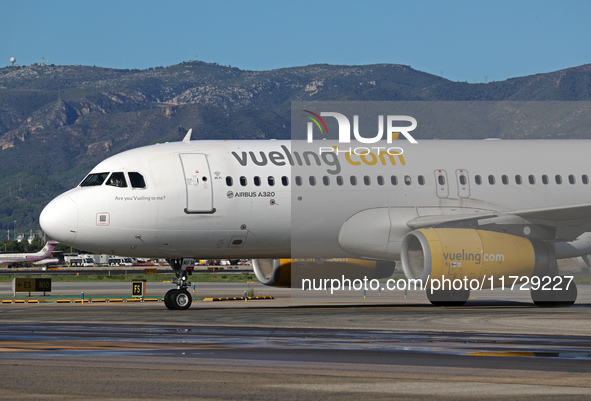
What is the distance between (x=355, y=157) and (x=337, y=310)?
453 cm

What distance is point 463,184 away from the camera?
27719 mm

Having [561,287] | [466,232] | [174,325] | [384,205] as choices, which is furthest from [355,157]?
[174,325]

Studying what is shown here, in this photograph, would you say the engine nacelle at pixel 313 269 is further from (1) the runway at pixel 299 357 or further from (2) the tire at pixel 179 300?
(1) the runway at pixel 299 357

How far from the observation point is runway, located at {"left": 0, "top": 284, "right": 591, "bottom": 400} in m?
10.4

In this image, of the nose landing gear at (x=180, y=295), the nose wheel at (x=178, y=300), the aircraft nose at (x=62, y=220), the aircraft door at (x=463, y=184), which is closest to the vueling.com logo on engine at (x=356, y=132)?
the aircraft door at (x=463, y=184)

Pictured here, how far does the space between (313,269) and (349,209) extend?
11.1ft

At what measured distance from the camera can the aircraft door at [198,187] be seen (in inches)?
1018

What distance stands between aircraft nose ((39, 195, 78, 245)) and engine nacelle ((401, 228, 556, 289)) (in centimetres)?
879

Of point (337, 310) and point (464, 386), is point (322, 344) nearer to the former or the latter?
point (464, 386)

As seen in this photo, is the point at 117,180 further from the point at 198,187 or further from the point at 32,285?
the point at 32,285

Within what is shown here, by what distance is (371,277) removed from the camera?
30.1 meters

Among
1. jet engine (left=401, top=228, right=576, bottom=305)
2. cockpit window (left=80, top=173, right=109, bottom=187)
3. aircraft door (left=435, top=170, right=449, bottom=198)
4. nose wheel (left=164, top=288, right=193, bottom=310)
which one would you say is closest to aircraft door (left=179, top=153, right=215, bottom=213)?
cockpit window (left=80, top=173, right=109, bottom=187)

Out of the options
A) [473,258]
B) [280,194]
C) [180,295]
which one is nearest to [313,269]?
[280,194]

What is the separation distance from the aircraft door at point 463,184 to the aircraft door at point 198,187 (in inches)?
286
